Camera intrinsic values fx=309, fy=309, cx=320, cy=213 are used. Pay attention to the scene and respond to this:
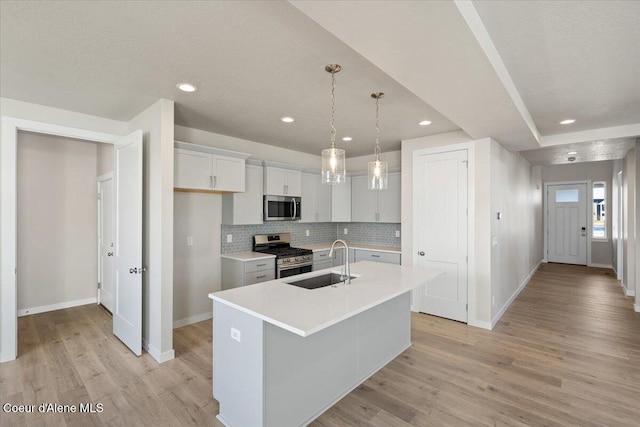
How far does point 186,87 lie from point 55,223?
3.54 meters

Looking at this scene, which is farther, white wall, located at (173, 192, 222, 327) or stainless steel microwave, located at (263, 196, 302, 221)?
stainless steel microwave, located at (263, 196, 302, 221)

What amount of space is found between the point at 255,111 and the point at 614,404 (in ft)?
13.3

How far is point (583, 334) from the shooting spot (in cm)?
373

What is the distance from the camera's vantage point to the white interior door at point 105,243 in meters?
4.50

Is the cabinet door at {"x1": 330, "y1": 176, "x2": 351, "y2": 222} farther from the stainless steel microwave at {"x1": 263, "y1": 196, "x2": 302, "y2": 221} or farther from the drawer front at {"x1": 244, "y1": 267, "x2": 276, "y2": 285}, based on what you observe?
the drawer front at {"x1": 244, "y1": 267, "x2": 276, "y2": 285}

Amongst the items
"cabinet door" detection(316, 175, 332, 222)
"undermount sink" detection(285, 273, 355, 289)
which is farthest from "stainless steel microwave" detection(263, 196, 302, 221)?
"undermount sink" detection(285, 273, 355, 289)

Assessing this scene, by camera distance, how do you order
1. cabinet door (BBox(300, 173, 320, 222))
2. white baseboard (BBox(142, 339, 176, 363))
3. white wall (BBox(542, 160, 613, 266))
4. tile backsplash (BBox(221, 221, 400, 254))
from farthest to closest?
white wall (BBox(542, 160, 613, 266))
cabinet door (BBox(300, 173, 320, 222))
tile backsplash (BBox(221, 221, 400, 254))
white baseboard (BBox(142, 339, 176, 363))

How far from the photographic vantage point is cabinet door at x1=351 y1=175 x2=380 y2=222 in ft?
18.1

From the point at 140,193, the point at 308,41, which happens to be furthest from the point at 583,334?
the point at 140,193

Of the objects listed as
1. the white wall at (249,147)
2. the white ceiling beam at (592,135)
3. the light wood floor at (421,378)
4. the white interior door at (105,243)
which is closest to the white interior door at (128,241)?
the light wood floor at (421,378)

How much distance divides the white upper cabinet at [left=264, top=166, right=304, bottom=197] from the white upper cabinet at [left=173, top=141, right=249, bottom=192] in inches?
20.2

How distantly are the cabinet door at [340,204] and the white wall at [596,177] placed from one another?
6.48 metres

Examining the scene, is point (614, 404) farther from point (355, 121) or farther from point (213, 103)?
point (213, 103)

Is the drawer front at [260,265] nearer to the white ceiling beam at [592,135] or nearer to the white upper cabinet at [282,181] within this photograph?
the white upper cabinet at [282,181]
